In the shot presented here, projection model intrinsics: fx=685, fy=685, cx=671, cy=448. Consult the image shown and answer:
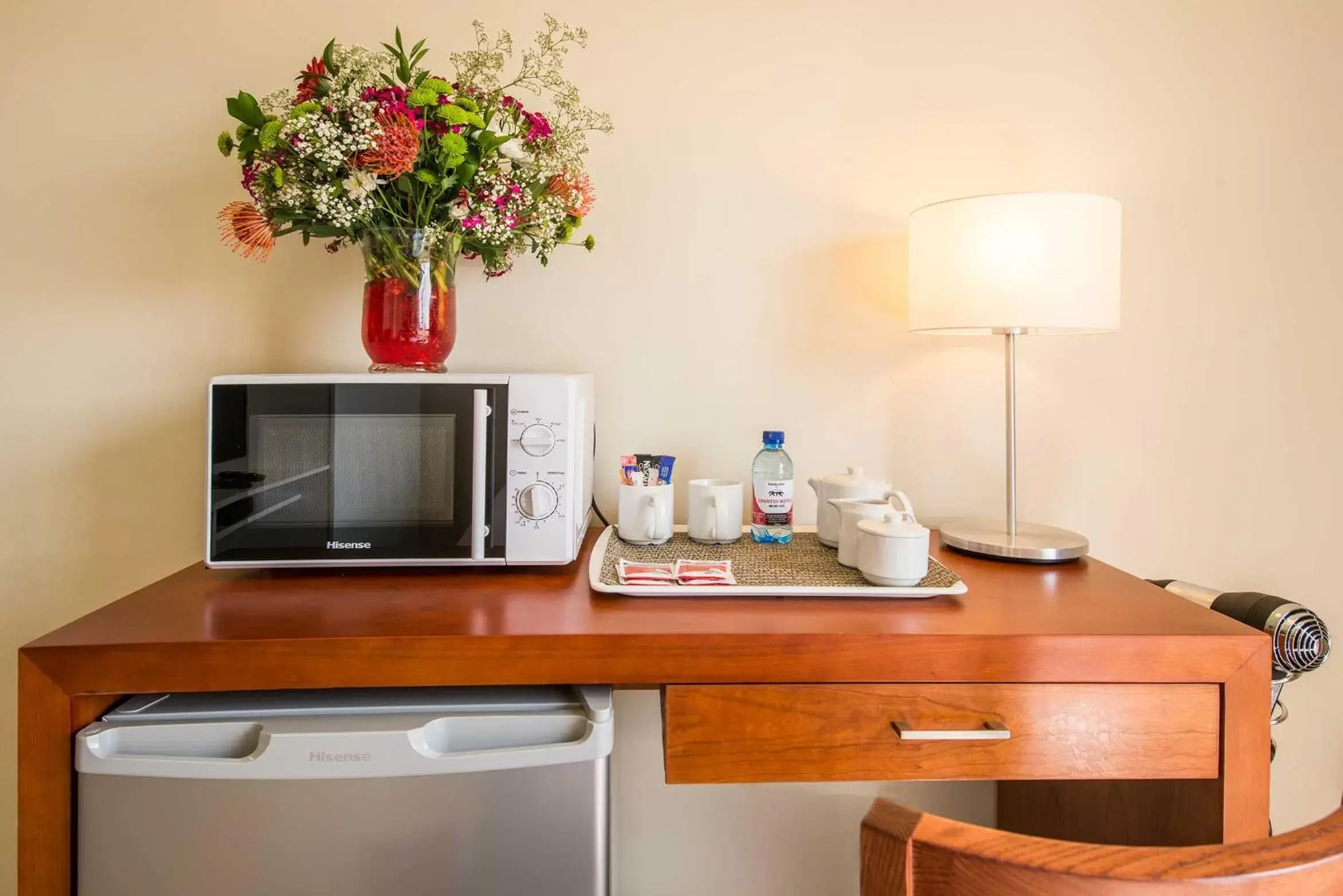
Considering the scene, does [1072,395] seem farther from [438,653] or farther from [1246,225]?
[438,653]

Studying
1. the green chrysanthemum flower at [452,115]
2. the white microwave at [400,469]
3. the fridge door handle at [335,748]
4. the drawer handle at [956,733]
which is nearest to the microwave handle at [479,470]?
the white microwave at [400,469]

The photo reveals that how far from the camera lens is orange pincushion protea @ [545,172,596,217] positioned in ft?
3.66

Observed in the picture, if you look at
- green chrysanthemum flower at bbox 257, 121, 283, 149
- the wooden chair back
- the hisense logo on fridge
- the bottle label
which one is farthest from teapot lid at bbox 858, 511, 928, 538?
green chrysanthemum flower at bbox 257, 121, 283, 149

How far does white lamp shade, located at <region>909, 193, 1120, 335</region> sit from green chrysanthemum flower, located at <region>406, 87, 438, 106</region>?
820 millimetres

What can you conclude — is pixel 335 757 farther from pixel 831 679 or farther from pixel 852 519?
pixel 852 519

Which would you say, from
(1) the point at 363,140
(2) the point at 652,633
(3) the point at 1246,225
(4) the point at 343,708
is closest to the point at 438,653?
(4) the point at 343,708

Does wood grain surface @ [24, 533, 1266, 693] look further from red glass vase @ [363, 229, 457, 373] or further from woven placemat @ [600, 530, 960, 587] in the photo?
red glass vase @ [363, 229, 457, 373]

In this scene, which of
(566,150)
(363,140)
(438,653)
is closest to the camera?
(438,653)

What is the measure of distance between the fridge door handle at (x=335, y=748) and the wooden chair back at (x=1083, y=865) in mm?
395

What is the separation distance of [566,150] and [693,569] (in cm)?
72

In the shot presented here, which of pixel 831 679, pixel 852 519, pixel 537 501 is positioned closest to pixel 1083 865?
pixel 831 679

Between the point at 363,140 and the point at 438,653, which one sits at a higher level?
the point at 363,140

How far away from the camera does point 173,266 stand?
1.30 meters

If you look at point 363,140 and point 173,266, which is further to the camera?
point 173,266
